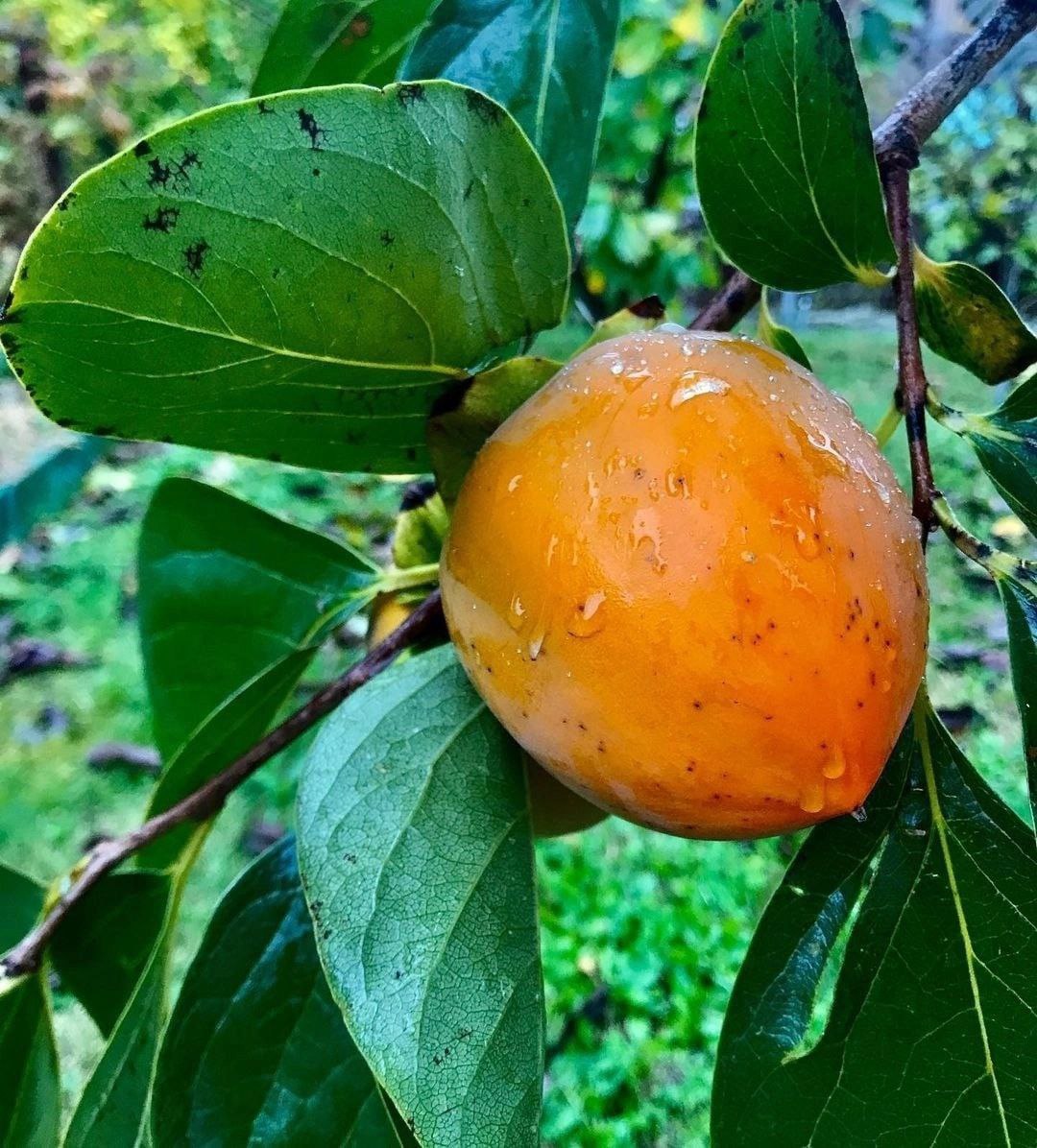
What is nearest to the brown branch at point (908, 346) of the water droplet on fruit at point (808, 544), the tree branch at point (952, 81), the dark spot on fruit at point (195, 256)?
Answer: the tree branch at point (952, 81)

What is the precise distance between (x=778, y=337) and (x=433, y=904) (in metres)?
0.40

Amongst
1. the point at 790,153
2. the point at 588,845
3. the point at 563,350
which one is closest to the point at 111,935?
the point at 790,153

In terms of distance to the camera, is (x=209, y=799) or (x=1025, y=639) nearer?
(x=1025, y=639)

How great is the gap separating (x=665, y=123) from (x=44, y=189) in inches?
130

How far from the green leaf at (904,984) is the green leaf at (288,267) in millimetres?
348

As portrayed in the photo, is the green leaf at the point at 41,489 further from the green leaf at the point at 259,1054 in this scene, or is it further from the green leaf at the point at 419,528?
the green leaf at the point at 259,1054

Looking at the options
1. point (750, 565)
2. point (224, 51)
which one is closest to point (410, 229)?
point (750, 565)

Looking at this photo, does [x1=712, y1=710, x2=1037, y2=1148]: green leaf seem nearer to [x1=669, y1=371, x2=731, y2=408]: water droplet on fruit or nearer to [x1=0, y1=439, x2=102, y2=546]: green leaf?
[x1=669, y1=371, x2=731, y2=408]: water droplet on fruit

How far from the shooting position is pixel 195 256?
44 cm

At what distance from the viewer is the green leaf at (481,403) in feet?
1.73

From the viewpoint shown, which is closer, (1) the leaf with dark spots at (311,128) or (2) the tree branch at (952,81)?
(1) the leaf with dark spots at (311,128)

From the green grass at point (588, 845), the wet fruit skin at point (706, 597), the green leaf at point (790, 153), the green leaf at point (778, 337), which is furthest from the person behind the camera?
the green grass at point (588, 845)

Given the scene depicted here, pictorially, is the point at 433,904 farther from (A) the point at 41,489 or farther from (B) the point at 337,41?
(A) the point at 41,489

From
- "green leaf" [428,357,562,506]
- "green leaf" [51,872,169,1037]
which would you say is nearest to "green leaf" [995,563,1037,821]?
"green leaf" [428,357,562,506]
